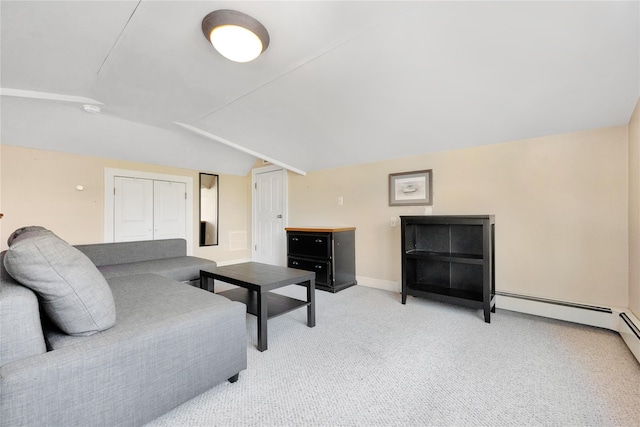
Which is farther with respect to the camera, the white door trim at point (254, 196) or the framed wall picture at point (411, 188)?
the white door trim at point (254, 196)

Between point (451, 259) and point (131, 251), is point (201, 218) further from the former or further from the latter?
point (451, 259)

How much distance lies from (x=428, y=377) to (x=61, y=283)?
1915 mm

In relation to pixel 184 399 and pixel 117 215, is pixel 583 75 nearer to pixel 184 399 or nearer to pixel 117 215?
pixel 184 399

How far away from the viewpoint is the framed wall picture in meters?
3.16

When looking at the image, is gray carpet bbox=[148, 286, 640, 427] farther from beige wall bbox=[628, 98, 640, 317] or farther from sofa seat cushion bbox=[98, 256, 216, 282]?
sofa seat cushion bbox=[98, 256, 216, 282]

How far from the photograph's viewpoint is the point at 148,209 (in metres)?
4.10

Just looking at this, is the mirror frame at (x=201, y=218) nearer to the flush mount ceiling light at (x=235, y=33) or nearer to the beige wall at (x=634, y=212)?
the flush mount ceiling light at (x=235, y=33)

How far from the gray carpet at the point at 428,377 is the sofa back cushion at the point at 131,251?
197 cm

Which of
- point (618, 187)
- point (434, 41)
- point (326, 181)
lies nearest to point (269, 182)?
point (326, 181)

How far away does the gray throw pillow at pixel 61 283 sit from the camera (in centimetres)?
107

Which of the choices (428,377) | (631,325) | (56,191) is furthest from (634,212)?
(56,191)

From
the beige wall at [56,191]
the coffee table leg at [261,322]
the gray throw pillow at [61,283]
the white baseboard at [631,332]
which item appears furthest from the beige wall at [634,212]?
the beige wall at [56,191]

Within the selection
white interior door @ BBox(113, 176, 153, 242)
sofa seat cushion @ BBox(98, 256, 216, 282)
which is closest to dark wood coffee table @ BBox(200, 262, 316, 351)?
sofa seat cushion @ BBox(98, 256, 216, 282)

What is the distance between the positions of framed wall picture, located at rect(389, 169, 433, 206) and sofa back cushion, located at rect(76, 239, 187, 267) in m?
3.05
